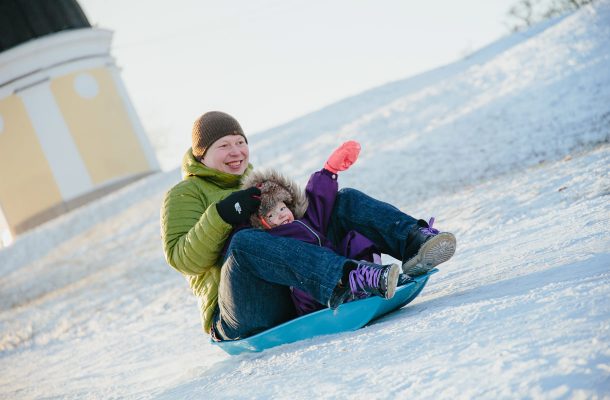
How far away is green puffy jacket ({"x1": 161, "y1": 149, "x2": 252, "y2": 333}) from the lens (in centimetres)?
281

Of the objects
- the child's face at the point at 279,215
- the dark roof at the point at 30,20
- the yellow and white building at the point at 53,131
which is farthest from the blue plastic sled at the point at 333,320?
the dark roof at the point at 30,20

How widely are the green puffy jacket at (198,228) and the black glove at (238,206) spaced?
0.03 m

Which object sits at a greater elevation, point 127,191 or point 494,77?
point 127,191

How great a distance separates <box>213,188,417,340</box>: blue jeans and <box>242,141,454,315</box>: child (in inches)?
2.1

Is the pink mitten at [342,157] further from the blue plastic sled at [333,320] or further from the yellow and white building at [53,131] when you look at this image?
the yellow and white building at [53,131]

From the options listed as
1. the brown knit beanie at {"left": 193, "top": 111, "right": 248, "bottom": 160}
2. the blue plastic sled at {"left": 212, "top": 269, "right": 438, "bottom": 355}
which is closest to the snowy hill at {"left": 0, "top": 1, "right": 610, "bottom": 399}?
the blue plastic sled at {"left": 212, "top": 269, "right": 438, "bottom": 355}

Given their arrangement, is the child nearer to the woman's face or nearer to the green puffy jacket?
the green puffy jacket

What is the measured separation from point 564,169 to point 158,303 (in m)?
4.22

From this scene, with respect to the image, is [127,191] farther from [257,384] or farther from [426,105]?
[257,384]

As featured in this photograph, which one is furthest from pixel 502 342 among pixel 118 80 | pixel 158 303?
pixel 118 80

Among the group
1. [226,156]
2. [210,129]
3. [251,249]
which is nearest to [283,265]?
[251,249]

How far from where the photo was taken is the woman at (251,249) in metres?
2.56

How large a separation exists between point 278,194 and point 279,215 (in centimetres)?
9

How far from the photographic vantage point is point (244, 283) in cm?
272
